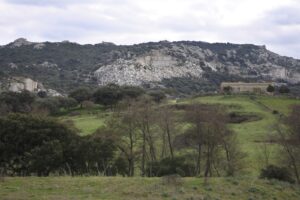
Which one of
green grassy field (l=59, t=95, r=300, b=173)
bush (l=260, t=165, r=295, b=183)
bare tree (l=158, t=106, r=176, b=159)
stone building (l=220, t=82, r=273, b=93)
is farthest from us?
stone building (l=220, t=82, r=273, b=93)

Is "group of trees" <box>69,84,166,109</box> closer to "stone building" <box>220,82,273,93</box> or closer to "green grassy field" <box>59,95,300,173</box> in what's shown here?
"green grassy field" <box>59,95,300,173</box>

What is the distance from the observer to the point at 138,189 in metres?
24.5

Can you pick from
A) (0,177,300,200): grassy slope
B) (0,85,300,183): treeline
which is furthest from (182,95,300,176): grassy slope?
(0,177,300,200): grassy slope

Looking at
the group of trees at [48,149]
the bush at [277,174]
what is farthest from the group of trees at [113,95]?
the bush at [277,174]

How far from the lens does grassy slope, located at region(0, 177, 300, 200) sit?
894 inches

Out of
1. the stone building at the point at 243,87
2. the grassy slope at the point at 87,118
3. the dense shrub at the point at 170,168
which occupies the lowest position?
the grassy slope at the point at 87,118

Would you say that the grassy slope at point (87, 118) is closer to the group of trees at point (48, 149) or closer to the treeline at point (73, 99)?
the treeline at point (73, 99)

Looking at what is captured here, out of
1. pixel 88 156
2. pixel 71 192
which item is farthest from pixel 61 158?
pixel 71 192

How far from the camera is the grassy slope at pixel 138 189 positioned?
22716 millimetres

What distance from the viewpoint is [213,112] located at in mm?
40656

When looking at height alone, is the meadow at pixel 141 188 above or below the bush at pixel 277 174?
above

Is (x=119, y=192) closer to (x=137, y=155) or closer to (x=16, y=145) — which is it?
(x=16, y=145)

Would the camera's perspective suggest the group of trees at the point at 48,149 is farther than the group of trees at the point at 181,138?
No

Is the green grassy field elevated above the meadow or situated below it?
below
